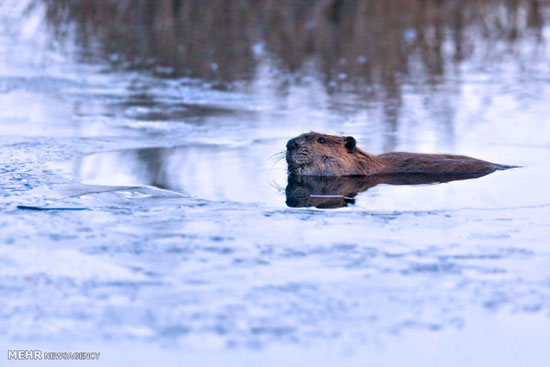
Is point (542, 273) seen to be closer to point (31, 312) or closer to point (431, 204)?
point (431, 204)

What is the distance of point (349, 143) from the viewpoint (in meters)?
5.34

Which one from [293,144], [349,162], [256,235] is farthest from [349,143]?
[256,235]

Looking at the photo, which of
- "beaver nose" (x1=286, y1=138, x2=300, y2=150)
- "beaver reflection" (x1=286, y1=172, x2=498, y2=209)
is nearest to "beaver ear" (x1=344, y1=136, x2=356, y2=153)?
"beaver reflection" (x1=286, y1=172, x2=498, y2=209)

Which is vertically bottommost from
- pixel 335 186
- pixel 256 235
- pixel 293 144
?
pixel 256 235

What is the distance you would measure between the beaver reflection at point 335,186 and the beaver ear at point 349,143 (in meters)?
0.18

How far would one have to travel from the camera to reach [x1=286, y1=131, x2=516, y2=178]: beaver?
532 cm

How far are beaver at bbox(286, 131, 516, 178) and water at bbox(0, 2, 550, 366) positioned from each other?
0.20 m

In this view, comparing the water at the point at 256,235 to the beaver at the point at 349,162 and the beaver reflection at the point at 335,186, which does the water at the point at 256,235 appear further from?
the beaver at the point at 349,162

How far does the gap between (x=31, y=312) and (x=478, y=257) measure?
179 centimetres

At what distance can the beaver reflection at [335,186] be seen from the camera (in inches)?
183

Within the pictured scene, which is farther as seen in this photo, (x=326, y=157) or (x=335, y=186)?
(x=326, y=157)

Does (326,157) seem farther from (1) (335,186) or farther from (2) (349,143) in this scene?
(1) (335,186)

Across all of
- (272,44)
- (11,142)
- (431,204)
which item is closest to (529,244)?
(431,204)

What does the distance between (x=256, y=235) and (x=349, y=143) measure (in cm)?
162
